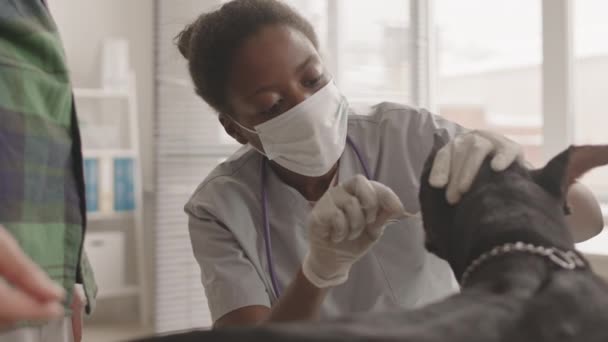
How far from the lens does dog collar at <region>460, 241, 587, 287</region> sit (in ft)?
1.99

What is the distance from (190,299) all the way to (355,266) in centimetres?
157

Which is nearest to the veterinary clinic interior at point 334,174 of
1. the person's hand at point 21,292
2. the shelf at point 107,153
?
the person's hand at point 21,292

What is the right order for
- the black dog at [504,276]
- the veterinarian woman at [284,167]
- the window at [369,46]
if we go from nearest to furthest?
the black dog at [504,276]
the veterinarian woman at [284,167]
the window at [369,46]

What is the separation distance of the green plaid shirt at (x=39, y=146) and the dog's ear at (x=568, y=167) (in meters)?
0.61

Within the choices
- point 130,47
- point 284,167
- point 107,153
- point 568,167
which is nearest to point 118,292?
point 107,153

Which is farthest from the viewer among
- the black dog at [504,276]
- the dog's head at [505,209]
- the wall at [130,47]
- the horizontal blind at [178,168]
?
the wall at [130,47]

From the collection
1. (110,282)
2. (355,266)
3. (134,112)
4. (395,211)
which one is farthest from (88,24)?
(395,211)

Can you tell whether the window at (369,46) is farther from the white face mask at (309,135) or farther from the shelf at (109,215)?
the shelf at (109,215)

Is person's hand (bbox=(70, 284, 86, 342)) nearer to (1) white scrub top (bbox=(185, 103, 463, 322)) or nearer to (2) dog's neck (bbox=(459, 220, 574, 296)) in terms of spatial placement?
(1) white scrub top (bbox=(185, 103, 463, 322))

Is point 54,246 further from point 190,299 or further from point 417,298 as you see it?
point 190,299

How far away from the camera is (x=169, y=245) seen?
2.65 m

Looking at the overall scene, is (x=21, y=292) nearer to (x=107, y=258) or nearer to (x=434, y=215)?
(x=434, y=215)

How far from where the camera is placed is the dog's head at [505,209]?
667 millimetres

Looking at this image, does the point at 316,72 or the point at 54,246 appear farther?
the point at 316,72
